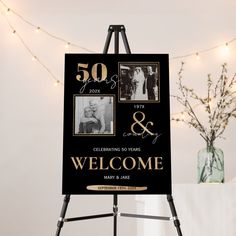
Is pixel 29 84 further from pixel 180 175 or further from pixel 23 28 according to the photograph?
pixel 180 175

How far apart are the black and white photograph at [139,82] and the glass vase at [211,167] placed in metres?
0.61

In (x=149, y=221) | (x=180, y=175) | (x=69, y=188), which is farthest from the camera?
(x=180, y=175)

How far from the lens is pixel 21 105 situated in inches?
113

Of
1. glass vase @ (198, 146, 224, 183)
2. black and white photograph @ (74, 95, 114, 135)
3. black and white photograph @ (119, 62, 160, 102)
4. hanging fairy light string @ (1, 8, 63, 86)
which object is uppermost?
hanging fairy light string @ (1, 8, 63, 86)

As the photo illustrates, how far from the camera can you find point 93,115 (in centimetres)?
186

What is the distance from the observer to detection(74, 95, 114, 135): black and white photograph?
73.1 inches

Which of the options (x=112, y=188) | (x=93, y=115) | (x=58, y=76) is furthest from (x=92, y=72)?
(x=58, y=76)

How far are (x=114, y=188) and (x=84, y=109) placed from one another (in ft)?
1.07

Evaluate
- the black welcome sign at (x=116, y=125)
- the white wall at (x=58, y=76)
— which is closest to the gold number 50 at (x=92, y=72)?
the black welcome sign at (x=116, y=125)

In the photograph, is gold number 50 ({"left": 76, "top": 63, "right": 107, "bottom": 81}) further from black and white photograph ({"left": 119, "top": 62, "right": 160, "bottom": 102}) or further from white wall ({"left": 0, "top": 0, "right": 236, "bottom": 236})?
white wall ({"left": 0, "top": 0, "right": 236, "bottom": 236})

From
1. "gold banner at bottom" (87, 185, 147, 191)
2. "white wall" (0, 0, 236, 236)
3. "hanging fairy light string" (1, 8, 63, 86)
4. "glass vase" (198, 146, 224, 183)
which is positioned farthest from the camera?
"hanging fairy light string" (1, 8, 63, 86)

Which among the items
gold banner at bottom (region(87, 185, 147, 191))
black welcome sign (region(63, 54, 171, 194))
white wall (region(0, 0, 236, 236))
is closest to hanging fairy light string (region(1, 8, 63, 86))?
white wall (region(0, 0, 236, 236))

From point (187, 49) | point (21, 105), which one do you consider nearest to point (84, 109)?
point (21, 105)

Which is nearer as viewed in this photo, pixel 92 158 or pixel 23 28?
pixel 92 158
